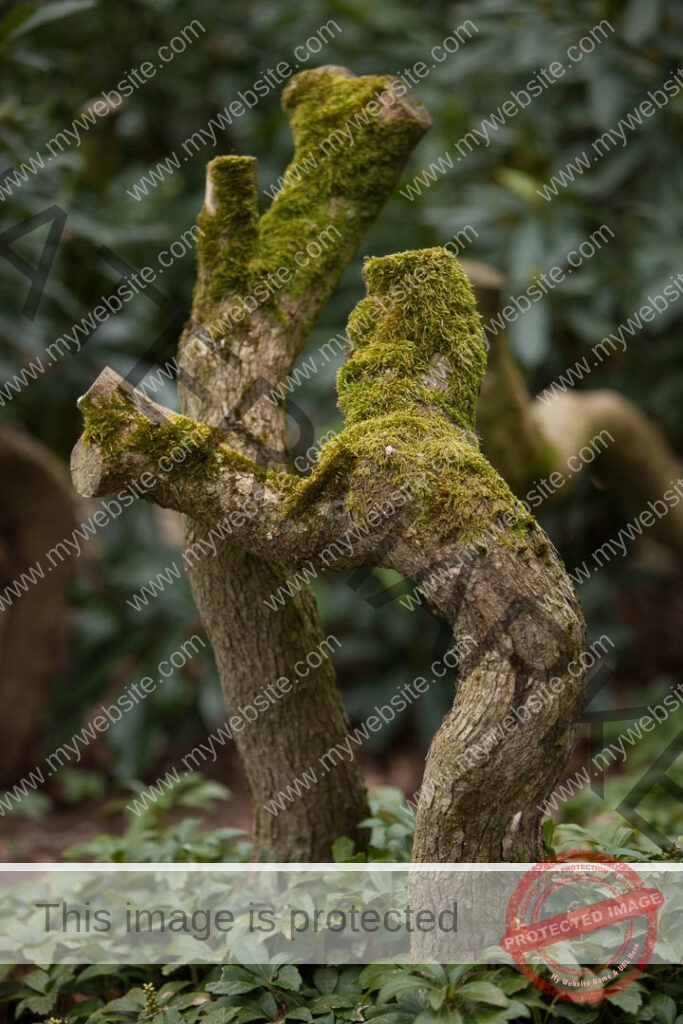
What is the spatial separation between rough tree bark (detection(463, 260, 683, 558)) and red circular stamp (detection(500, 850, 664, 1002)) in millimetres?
1350

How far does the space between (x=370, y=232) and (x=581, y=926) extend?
304 centimetres

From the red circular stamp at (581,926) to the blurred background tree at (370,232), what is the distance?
1.70 m

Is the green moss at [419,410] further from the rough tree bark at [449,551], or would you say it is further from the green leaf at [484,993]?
the green leaf at [484,993]

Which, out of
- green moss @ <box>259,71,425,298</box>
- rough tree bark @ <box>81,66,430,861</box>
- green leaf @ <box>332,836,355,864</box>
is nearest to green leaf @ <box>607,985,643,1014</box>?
green leaf @ <box>332,836,355,864</box>

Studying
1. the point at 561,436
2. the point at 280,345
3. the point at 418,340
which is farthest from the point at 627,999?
the point at 561,436

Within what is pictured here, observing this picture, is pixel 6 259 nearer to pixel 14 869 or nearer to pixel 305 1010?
pixel 14 869

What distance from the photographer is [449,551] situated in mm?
1408

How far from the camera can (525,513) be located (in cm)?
145

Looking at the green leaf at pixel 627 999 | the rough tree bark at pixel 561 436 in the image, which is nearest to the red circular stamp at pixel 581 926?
the green leaf at pixel 627 999

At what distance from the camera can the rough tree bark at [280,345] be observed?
5.72 ft

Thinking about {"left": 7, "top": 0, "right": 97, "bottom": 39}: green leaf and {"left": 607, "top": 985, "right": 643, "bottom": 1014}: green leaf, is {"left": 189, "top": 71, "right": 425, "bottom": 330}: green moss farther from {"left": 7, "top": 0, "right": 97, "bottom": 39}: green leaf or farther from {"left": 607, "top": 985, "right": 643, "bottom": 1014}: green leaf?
{"left": 607, "top": 985, "right": 643, "bottom": 1014}: green leaf

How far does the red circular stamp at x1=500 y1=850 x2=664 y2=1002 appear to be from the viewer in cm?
143

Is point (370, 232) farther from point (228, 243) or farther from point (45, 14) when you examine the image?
point (228, 243)

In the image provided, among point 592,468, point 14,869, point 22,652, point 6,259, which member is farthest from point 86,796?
point 592,468
